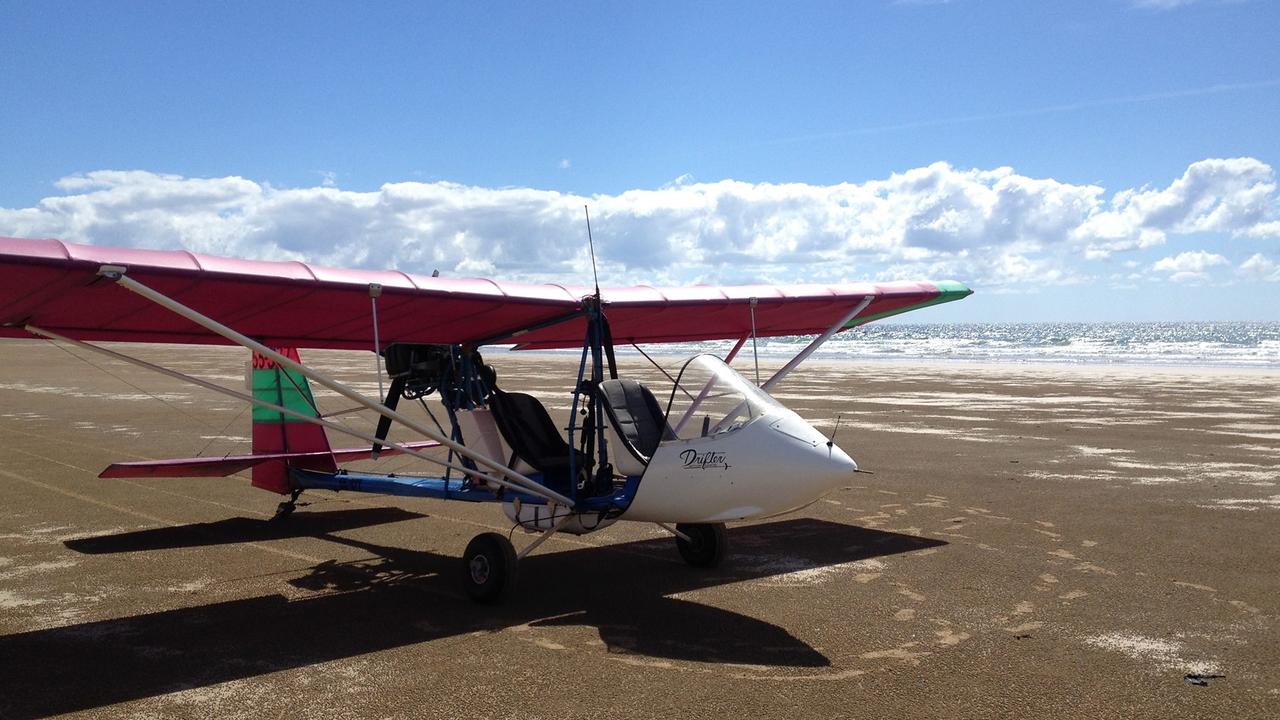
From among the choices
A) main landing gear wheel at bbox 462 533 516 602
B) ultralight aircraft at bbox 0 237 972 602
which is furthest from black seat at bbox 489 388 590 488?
main landing gear wheel at bbox 462 533 516 602

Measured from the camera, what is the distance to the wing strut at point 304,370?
644cm

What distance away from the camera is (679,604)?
7598 millimetres

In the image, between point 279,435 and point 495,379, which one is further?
point 279,435

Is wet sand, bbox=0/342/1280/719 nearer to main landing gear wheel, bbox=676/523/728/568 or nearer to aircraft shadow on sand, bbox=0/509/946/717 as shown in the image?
aircraft shadow on sand, bbox=0/509/946/717

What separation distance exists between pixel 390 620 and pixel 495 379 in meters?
2.46

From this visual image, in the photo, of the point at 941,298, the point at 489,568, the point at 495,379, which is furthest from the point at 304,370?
the point at 941,298

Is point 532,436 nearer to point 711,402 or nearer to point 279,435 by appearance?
point 711,402

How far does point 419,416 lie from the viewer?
68.3 ft

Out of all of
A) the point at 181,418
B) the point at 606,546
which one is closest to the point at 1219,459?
the point at 606,546

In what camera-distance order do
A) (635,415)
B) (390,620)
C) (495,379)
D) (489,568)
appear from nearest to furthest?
1. (390,620)
2. (489,568)
3. (635,415)
4. (495,379)

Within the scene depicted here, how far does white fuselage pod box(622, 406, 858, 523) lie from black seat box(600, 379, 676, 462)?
0.42 meters

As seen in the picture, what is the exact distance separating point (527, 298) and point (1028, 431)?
14059 mm

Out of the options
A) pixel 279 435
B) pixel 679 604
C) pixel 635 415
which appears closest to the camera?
pixel 679 604

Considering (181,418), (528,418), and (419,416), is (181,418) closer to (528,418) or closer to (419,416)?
(419,416)
